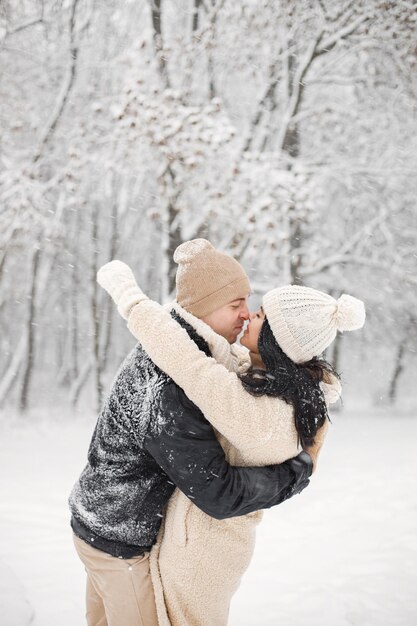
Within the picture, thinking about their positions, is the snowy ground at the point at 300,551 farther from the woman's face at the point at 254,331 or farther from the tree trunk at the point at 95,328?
the tree trunk at the point at 95,328

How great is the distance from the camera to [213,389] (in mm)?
1783

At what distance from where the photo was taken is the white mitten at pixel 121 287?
1.97m

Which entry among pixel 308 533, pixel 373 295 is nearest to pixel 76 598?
pixel 308 533

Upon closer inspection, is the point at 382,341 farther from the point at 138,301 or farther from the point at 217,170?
the point at 138,301

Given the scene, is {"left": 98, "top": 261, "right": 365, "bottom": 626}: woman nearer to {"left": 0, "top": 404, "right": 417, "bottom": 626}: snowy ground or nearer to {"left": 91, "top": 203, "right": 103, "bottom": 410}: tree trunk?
{"left": 0, "top": 404, "right": 417, "bottom": 626}: snowy ground

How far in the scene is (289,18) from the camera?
927 cm

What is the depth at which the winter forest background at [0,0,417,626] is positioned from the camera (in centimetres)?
833

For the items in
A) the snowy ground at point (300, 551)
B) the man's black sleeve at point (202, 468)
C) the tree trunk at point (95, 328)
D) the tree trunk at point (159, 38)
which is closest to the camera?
the man's black sleeve at point (202, 468)

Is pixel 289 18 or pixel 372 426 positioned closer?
pixel 289 18

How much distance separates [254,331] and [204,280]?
0.87 feet

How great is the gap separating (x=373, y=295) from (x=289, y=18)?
6316mm

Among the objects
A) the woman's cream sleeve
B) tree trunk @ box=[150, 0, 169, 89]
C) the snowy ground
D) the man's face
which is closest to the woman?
the woman's cream sleeve

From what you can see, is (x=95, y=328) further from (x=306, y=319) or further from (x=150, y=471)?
(x=306, y=319)

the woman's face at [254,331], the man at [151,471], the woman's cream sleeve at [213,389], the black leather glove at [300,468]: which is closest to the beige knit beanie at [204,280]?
the man at [151,471]
